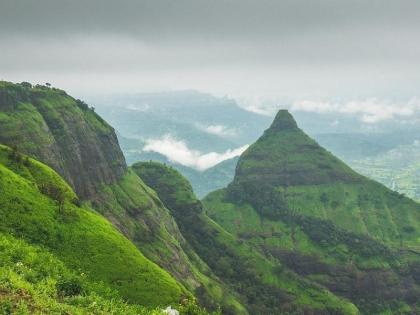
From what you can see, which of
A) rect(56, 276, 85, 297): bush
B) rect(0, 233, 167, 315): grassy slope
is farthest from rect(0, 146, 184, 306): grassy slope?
rect(56, 276, 85, 297): bush

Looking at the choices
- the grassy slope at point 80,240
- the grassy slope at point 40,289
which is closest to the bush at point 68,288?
the grassy slope at point 40,289

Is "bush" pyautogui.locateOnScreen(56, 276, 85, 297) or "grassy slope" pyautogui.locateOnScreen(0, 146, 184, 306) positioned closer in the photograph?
"bush" pyautogui.locateOnScreen(56, 276, 85, 297)

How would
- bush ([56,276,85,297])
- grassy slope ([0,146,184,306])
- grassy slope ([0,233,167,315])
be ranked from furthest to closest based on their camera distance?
grassy slope ([0,146,184,306]) → bush ([56,276,85,297]) → grassy slope ([0,233,167,315])

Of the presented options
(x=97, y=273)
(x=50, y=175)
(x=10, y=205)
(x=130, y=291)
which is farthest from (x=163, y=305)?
(x=50, y=175)

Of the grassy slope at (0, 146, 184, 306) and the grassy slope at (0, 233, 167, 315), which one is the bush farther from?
the grassy slope at (0, 146, 184, 306)

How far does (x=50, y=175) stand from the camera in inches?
5910

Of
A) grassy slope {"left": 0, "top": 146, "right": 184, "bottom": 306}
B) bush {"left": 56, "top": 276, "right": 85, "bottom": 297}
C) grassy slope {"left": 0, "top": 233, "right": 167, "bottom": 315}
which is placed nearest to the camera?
grassy slope {"left": 0, "top": 233, "right": 167, "bottom": 315}

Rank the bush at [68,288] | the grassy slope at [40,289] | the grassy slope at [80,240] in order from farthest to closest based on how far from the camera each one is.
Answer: the grassy slope at [80,240]
the bush at [68,288]
the grassy slope at [40,289]

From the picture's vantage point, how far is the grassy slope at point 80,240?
107413 millimetres

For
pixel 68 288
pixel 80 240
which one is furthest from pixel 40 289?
pixel 80 240

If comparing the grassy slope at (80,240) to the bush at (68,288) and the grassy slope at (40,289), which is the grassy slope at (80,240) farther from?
the bush at (68,288)

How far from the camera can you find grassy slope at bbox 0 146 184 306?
107m

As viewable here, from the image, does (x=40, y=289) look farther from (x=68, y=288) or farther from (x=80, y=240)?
(x=80, y=240)

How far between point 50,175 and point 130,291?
55581mm
